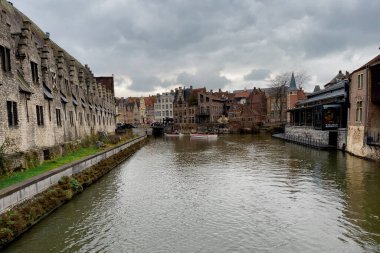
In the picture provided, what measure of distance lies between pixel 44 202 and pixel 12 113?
6.80m

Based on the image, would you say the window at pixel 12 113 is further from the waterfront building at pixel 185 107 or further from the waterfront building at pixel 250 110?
the waterfront building at pixel 185 107

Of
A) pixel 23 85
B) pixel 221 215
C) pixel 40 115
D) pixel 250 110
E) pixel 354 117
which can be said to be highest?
pixel 23 85

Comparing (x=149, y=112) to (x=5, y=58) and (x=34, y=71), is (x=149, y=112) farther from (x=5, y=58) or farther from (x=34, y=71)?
(x=5, y=58)

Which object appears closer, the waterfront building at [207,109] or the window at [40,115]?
the window at [40,115]

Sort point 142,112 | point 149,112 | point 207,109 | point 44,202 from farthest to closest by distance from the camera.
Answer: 1. point 149,112
2. point 142,112
3. point 207,109
4. point 44,202

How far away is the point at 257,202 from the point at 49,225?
10.7 meters

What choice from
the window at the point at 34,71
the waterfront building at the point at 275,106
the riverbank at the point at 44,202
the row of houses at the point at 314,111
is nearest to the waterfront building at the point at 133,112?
the row of houses at the point at 314,111

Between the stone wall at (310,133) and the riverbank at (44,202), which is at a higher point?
the stone wall at (310,133)

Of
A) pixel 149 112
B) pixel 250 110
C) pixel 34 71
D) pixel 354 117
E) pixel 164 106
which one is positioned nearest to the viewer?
pixel 34 71

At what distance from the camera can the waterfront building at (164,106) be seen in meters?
117

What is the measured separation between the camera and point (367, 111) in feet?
94.1

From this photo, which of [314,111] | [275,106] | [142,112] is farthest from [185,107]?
[314,111]

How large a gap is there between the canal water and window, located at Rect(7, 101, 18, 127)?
619cm

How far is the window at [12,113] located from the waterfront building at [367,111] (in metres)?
29.3
